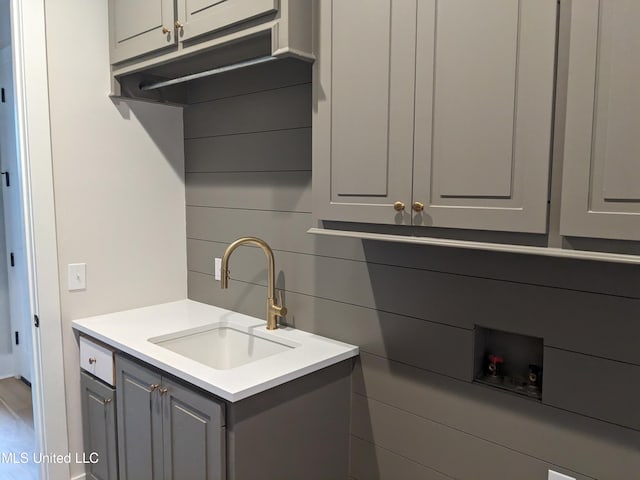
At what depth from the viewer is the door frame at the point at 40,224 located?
6.68 ft

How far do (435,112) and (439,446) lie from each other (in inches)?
43.5

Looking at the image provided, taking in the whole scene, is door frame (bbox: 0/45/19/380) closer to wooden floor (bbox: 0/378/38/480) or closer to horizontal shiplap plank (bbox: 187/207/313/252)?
wooden floor (bbox: 0/378/38/480)

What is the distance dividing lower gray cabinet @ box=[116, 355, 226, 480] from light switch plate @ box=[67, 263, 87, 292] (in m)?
0.47

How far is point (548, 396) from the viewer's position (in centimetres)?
142

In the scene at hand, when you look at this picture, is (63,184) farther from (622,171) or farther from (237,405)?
(622,171)

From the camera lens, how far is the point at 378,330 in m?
1.81

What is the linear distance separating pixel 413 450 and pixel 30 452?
223cm

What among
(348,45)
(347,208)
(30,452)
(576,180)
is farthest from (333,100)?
(30,452)

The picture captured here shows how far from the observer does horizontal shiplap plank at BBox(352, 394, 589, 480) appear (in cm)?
150

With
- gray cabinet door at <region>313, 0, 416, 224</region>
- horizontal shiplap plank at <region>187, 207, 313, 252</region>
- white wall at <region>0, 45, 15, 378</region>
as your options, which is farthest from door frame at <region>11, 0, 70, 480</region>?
white wall at <region>0, 45, 15, 378</region>

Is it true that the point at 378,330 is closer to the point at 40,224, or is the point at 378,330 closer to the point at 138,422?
the point at 138,422

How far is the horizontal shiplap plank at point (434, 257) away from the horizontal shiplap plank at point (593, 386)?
0.20 meters

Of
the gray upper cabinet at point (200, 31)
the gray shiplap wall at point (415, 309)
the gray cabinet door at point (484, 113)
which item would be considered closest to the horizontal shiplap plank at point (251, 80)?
the gray shiplap wall at point (415, 309)

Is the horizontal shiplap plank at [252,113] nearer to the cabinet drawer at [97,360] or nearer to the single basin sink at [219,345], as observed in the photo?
the single basin sink at [219,345]
